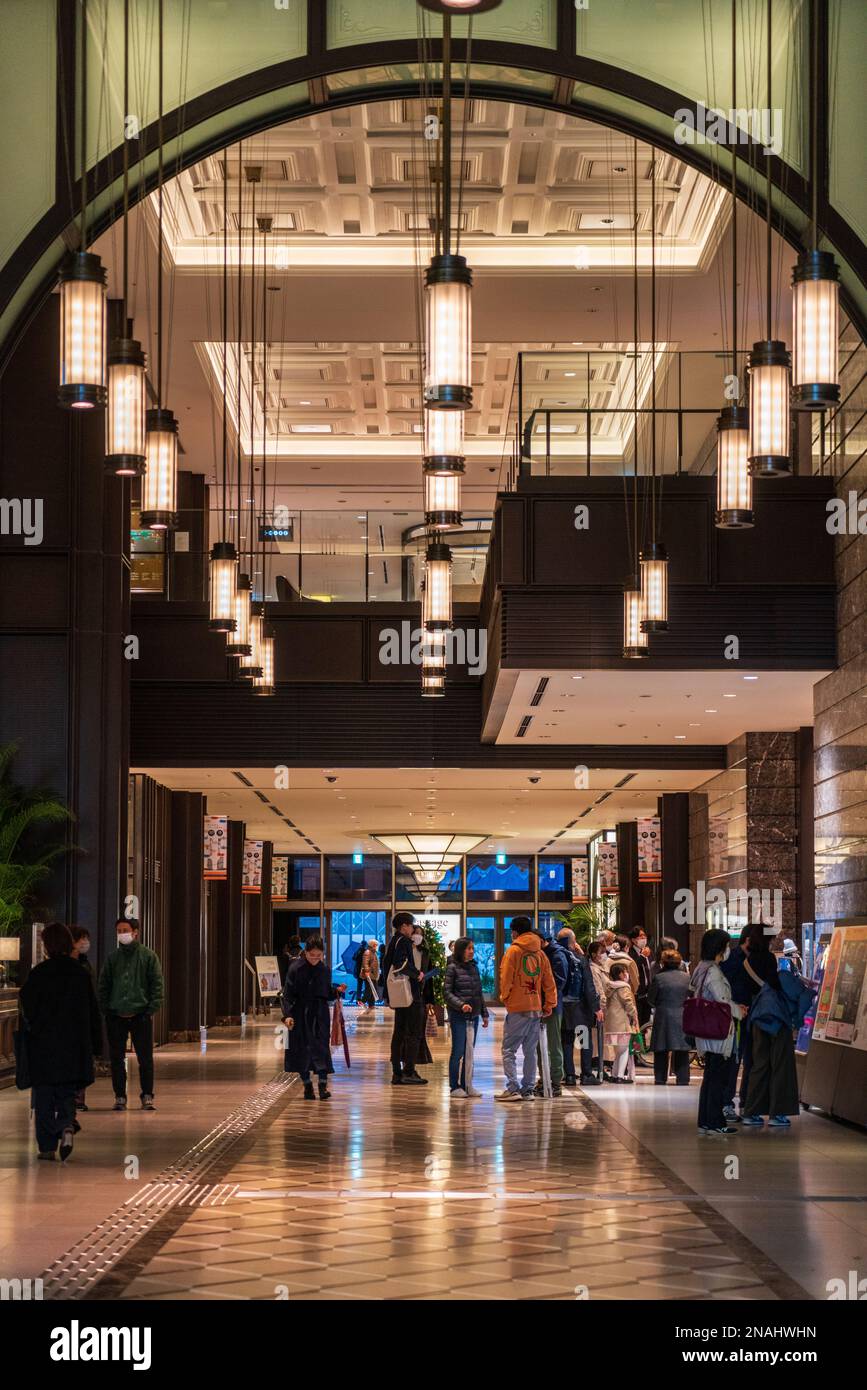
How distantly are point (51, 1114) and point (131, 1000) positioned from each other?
3284 mm

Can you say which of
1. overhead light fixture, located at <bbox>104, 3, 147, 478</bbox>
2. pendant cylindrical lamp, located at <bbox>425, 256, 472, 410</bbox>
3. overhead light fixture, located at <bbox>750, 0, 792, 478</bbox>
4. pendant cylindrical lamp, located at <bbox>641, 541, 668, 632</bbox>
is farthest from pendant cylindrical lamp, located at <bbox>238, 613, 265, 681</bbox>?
pendant cylindrical lamp, located at <bbox>425, 256, 472, 410</bbox>

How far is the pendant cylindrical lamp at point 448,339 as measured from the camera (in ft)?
17.1

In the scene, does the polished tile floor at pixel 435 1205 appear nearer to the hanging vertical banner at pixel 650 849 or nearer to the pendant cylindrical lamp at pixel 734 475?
the pendant cylindrical lamp at pixel 734 475

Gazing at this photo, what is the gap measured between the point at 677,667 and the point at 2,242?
9799 millimetres

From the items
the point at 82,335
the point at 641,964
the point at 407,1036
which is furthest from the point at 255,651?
the point at 82,335

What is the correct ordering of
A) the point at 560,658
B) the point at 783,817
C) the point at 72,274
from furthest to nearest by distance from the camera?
the point at 783,817 < the point at 560,658 < the point at 72,274

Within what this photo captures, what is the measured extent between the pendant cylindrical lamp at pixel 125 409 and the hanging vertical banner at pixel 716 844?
1693 cm

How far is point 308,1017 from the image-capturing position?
1451cm

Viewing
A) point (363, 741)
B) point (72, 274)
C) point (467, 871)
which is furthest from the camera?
point (467, 871)

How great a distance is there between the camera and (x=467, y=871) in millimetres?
46625

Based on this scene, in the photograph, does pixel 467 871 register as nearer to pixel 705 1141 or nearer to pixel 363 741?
pixel 363 741

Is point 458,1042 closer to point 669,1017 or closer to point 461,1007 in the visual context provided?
Answer: point 461,1007

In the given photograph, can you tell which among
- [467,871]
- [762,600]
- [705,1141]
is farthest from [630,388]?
[467,871]

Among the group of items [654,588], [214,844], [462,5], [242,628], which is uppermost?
[462,5]
